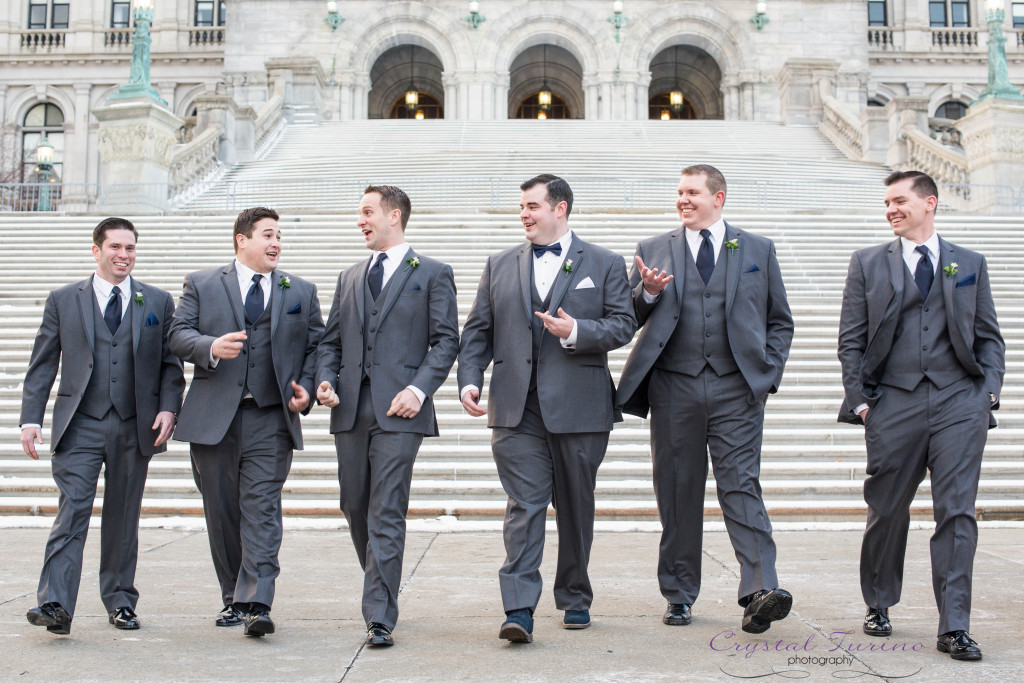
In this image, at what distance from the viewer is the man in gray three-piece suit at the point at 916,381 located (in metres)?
4.88

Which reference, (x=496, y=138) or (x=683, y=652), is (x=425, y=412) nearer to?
(x=683, y=652)

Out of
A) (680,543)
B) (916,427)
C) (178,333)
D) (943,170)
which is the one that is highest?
(943,170)

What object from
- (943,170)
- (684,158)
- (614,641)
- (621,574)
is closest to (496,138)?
(684,158)

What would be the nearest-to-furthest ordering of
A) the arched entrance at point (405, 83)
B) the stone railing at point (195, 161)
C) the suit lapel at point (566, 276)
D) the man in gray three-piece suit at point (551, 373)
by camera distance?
the man in gray three-piece suit at point (551, 373) → the suit lapel at point (566, 276) → the stone railing at point (195, 161) → the arched entrance at point (405, 83)

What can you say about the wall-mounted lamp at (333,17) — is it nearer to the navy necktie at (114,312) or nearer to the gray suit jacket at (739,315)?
the navy necktie at (114,312)

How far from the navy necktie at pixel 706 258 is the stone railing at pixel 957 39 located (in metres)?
44.2

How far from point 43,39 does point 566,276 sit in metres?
48.2

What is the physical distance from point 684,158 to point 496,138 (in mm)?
5711

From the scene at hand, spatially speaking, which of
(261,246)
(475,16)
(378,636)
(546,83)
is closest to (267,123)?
(475,16)

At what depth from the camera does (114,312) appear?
5543mm

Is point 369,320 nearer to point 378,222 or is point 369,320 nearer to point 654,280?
point 378,222

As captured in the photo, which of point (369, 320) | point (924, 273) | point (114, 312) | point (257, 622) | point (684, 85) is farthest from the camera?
point (684, 85)

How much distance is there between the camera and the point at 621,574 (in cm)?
666

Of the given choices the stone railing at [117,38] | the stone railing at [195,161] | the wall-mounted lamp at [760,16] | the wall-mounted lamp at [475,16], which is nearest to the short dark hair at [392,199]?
the stone railing at [195,161]
